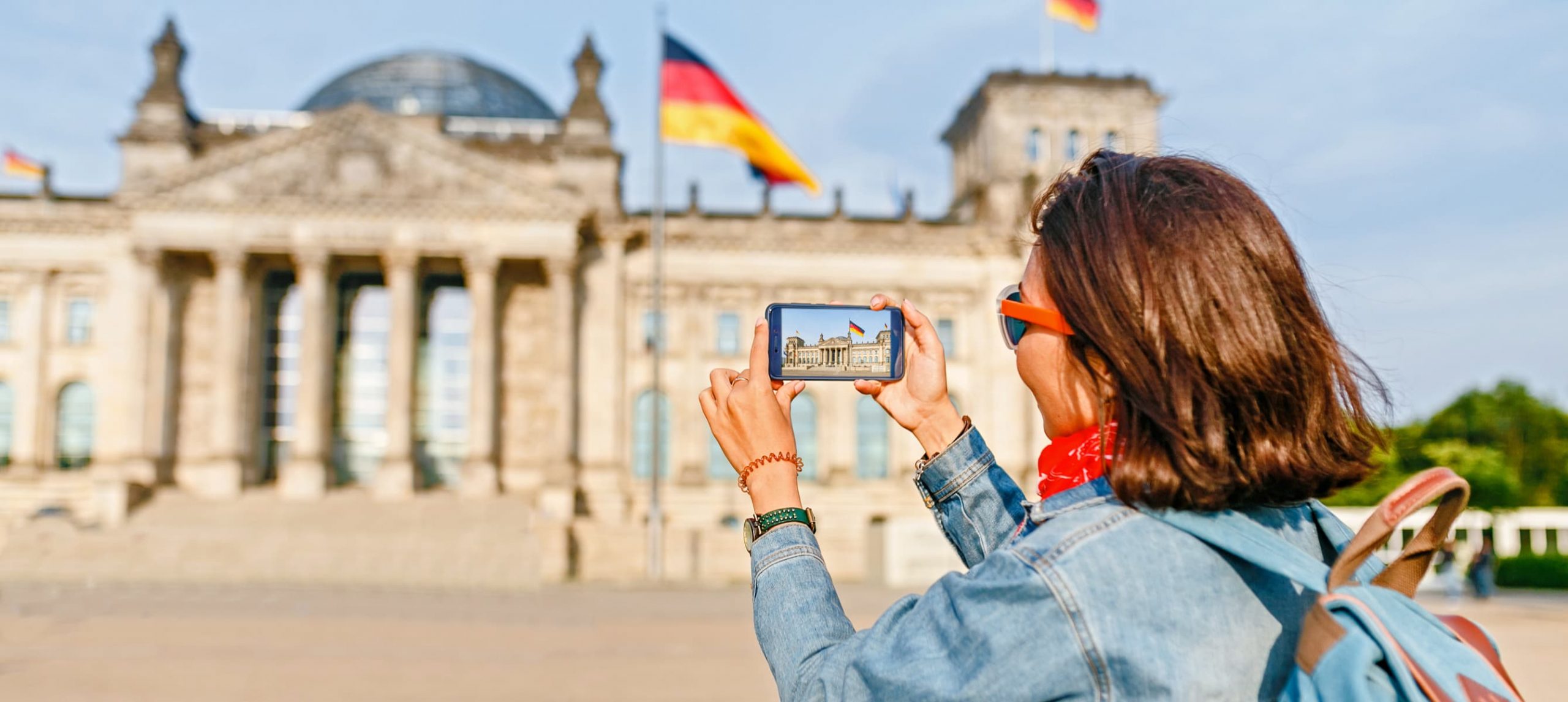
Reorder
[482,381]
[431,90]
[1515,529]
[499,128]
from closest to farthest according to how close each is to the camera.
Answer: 1. [482,381]
2. [1515,529]
3. [499,128]
4. [431,90]

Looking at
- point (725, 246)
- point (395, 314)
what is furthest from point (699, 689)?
point (725, 246)

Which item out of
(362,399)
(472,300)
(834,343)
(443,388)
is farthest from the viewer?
(443,388)

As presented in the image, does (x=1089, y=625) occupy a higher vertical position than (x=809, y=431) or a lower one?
higher

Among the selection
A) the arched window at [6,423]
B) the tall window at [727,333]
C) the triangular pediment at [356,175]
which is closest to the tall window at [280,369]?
the triangular pediment at [356,175]

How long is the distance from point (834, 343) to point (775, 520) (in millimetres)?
433

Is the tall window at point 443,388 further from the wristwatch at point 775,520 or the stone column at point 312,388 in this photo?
the wristwatch at point 775,520

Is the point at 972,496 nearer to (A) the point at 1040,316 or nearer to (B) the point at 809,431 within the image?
(A) the point at 1040,316

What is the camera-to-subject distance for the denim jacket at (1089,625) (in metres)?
1.90

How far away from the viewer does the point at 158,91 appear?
47625mm

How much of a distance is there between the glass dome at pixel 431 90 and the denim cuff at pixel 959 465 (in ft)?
182

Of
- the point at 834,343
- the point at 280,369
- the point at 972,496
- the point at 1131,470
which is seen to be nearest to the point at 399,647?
the point at 972,496

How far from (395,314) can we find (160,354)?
8.66 meters

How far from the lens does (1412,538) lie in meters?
1.88

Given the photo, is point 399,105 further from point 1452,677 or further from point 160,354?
point 1452,677
